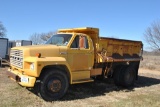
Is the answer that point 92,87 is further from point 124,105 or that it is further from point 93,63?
point 124,105

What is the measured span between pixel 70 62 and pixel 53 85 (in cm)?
118

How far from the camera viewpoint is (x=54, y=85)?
858 centimetres

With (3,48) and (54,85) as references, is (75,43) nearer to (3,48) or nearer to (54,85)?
(54,85)

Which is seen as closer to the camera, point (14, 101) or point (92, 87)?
point (14, 101)

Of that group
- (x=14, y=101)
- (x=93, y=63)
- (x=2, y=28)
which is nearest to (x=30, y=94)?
(x=14, y=101)

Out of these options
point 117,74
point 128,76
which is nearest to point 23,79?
point 117,74

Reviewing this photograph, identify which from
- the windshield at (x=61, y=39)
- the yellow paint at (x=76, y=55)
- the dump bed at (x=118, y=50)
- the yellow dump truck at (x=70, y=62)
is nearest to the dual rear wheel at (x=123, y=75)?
the yellow dump truck at (x=70, y=62)

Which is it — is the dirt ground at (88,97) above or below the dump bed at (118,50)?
below

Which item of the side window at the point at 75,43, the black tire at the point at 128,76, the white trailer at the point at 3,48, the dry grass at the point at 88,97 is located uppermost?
the side window at the point at 75,43

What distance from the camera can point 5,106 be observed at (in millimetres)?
7500

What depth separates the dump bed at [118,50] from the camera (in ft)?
34.9

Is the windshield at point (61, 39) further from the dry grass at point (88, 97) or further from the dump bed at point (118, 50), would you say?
the dry grass at point (88, 97)

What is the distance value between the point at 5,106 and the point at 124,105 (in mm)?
3727

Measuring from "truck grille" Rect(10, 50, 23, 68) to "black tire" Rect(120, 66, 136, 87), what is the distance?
4976 mm
